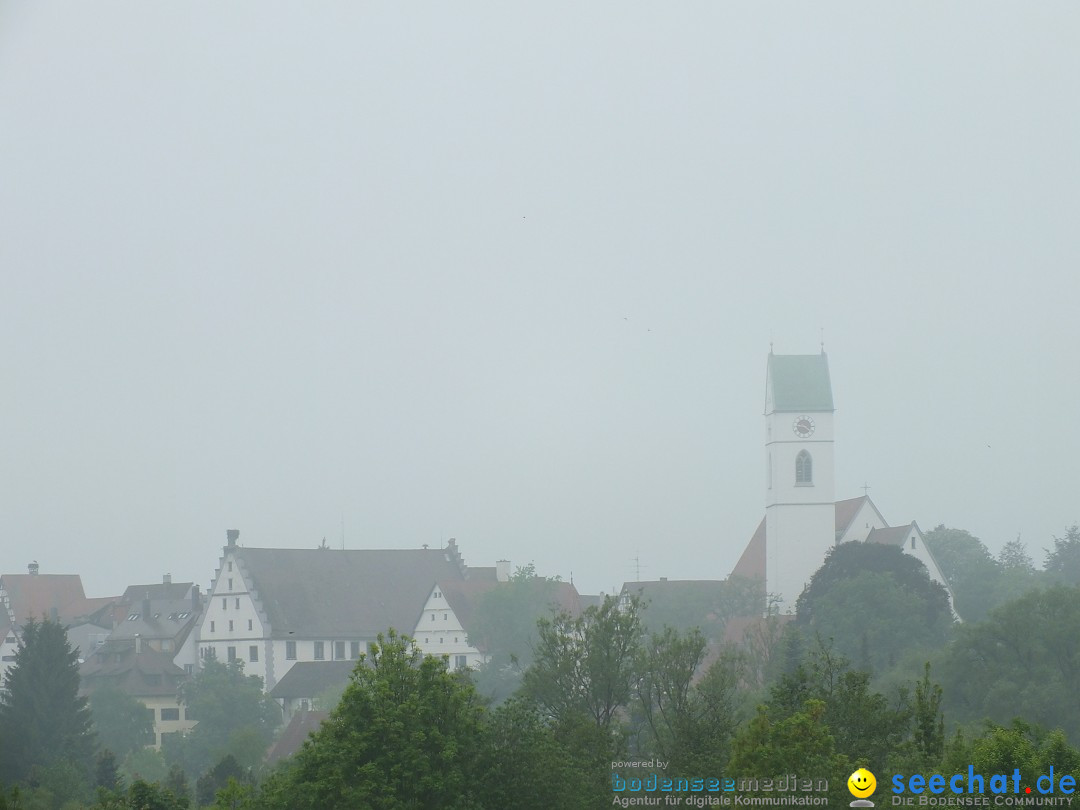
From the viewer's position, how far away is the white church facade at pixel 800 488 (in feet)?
356

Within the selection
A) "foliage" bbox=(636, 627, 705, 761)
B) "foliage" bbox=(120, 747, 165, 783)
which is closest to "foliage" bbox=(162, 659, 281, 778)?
"foliage" bbox=(120, 747, 165, 783)

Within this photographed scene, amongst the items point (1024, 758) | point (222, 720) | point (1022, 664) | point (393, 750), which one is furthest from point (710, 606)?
point (1024, 758)

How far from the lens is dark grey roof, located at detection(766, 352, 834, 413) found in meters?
111

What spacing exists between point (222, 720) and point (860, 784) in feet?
206

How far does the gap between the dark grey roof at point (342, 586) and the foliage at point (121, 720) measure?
22032 mm

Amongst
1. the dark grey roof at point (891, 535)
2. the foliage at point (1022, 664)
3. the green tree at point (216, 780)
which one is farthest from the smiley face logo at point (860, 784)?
the dark grey roof at point (891, 535)

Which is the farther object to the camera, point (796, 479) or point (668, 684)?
point (796, 479)

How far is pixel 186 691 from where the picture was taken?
86.4 meters

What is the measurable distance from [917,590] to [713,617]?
Answer: 1192 inches

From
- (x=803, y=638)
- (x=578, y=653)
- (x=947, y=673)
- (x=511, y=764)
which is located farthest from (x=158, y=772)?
(x=511, y=764)

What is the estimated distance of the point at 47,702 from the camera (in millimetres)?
60062

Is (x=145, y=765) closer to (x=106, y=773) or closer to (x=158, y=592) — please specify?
(x=106, y=773)

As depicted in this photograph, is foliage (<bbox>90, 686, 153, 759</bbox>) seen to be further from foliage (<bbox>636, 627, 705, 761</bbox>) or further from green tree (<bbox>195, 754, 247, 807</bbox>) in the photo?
foliage (<bbox>636, 627, 705, 761</bbox>)

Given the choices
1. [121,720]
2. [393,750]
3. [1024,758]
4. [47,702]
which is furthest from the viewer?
[121,720]
